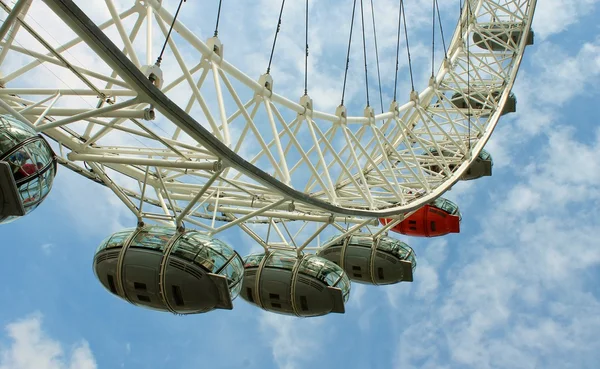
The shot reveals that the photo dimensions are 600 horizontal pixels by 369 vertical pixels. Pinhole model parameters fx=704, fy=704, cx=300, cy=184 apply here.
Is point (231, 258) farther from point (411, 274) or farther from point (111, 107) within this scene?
point (411, 274)

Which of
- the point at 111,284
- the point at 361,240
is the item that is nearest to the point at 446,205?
the point at 361,240

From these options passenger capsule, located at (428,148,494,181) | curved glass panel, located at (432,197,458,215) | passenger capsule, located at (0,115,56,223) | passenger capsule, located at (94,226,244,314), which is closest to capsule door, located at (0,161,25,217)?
passenger capsule, located at (0,115,56,223)

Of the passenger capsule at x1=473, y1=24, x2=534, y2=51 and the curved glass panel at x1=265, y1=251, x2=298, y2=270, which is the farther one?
the passenger capsule at x1=473, y1=24, x2=534, y2=51

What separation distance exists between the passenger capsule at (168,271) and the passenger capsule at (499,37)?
25160mm

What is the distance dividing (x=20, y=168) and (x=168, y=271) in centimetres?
490

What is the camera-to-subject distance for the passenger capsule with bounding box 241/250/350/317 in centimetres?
2019

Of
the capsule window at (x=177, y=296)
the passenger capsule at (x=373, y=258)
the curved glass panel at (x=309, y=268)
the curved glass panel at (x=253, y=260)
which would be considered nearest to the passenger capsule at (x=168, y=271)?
the capsule window at (x=177, y=296)

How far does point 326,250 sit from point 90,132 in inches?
459

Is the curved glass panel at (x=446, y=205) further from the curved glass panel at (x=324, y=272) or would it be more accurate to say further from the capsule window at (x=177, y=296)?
the capsule window at (x=177, y=296)

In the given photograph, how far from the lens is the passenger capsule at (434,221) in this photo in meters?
30.6

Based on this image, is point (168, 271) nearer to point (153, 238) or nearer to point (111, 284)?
point (153, 238)

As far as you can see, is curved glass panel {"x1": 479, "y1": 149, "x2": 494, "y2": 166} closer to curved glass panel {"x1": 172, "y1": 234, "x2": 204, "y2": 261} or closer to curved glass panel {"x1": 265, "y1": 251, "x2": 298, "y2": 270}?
curved glass panel {"x1": 265, "y1": 251, "x2": 298, "y2": 270}

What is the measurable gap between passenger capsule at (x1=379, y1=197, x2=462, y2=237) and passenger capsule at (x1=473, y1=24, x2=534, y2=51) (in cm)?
1052

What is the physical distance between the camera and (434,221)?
100 ft
